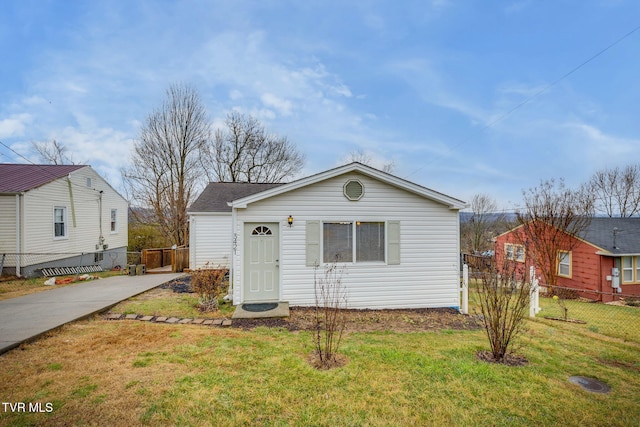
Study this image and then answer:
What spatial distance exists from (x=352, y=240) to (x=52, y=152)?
28.7 m

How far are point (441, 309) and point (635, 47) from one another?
8751 millimetres

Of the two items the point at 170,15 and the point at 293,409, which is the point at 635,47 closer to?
the point at 293,409

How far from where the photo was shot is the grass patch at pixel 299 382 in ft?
9.71

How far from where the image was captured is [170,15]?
10.1m

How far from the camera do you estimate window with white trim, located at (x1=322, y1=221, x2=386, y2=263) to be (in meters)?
7.68

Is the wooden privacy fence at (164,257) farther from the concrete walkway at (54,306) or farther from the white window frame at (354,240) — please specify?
the white window frame at (354,240)

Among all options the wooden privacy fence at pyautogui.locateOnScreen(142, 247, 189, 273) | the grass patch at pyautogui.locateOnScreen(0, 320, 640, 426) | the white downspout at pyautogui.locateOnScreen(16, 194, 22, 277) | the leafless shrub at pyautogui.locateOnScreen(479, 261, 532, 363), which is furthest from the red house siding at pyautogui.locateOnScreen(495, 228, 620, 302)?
the white downspout at pyautogui.locateOnScreen(16, 194, 22, 277)

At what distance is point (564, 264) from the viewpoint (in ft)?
54.6

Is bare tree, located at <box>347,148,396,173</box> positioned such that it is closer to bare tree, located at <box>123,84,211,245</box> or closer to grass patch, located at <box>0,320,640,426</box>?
bare tree, located at <box>123,84,211,245</box>

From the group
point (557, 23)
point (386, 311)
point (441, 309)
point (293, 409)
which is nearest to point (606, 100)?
point (557, 23)

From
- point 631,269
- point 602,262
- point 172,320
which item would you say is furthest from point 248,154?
point 631,269

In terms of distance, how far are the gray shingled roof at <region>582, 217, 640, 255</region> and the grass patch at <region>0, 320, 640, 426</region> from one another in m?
13.2

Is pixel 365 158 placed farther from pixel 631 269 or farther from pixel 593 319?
pixel 593 319

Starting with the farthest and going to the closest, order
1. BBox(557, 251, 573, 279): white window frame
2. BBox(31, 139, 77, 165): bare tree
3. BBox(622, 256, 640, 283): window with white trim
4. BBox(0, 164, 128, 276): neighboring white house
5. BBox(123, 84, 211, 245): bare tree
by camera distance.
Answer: BBox(31, 139, 77, 165): bare tree → BBox(123, 84, 211, 245): bare tree → BBox(557, 251, 573, 279): white window frame → BBox(622, 256, 640, 283): window with white trim → BBox(0, 164, 128, 276): neighboring white house
